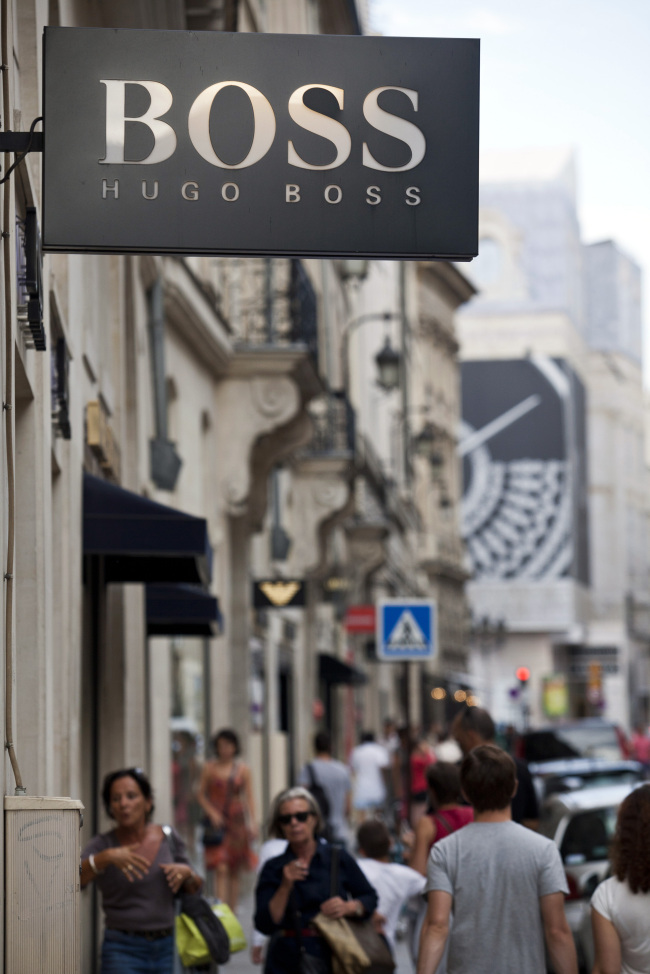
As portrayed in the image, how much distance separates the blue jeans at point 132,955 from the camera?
24.6ft

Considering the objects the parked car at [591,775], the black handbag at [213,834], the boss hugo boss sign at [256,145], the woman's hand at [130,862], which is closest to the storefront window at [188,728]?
the black handbag at [213,834]

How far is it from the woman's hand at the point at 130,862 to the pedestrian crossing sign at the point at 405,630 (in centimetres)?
856

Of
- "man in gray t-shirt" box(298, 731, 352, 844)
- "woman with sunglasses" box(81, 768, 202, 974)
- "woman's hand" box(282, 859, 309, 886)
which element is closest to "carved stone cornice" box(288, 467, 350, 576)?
"man in gray t-shirt" box(298, 731, 352, 844)

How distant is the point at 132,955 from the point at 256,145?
12.3 ft

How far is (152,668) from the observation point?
1481 cm

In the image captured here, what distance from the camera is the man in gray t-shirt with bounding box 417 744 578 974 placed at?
236 inches

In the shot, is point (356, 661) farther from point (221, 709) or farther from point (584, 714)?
point (584, 714)

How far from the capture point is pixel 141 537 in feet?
31.2

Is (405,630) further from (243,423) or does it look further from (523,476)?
(523,476)

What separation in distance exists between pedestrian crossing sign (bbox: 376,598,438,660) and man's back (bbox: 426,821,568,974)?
32.2ft

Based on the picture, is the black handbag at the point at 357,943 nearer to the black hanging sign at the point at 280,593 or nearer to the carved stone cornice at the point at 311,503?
the black hanging sign at the point at 280,593

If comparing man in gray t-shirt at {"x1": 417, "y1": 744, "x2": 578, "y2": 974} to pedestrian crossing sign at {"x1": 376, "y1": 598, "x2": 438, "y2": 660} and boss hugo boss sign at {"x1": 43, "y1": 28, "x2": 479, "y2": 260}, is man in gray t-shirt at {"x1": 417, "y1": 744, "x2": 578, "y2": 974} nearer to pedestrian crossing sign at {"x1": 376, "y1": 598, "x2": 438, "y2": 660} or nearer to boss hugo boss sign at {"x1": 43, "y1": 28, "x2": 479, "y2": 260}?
boss hugo boss sign at {"x1": 43, "y1": 28, "x2": 479, "y2": 260}

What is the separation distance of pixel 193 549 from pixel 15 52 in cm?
313

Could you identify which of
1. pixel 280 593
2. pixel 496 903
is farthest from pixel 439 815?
pixel 280 593
